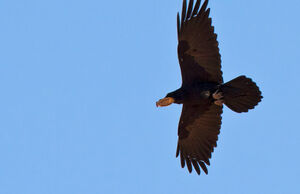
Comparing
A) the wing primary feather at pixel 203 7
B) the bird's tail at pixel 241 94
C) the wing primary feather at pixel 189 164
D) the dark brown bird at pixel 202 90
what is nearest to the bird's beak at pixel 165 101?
the dark brown bird at pixel 202 90

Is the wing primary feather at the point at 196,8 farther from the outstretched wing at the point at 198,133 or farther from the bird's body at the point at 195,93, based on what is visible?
the outstretched wing at the point at 198,133

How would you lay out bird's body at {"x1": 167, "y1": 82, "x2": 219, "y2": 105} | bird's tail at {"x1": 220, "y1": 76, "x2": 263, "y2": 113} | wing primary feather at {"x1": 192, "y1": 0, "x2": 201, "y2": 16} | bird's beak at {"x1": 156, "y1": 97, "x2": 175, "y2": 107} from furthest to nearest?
bird's beak at {"x1": 156, "y1": 97, "x2": 175, "y2": 107} → bird's body at {"x1": 167, "y1": 82, "x2": 219, "y2": 105} → wing primary feather at {"x1": 192, "y1": 0, "x2": 201, "y2": 16} → bird's tail at {"x1": 220, "y1": 76, "x2": 263, "y2": 113}

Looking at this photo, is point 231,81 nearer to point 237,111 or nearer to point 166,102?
point 237,111

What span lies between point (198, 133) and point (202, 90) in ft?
3.84

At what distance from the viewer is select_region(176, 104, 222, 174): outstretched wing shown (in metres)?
11.8

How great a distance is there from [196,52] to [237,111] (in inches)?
53.8

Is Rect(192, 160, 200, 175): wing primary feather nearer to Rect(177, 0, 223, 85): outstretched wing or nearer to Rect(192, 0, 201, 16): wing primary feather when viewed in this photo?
Rect(177, 0, 223, 85): outstretched wing

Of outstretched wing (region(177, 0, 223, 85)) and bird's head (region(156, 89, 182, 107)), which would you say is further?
bird's head (region(156, 89, 182, 107))

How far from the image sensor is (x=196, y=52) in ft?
36.9

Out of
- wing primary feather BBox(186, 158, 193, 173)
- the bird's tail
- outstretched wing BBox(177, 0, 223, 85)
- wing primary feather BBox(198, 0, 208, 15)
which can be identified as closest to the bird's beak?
outstretched wing BBox(177, 0, 223, 85)

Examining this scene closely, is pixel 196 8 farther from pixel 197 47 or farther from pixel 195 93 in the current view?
pixel 195 93

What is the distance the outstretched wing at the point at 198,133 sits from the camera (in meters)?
11.8

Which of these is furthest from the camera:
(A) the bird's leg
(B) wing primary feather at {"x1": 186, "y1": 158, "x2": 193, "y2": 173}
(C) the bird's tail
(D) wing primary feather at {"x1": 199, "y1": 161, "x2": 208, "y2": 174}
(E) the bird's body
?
(B) wing primary feather at {"x1": 186, "y1": 158, "x2": 193, "y2": 173}

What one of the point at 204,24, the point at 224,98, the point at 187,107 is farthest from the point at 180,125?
the point at 204,24
